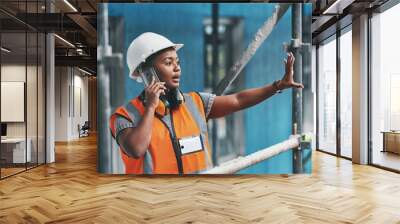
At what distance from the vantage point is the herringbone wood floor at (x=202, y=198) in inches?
158

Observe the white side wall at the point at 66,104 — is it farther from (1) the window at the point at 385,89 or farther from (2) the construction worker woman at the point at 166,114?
(1) the window at the point at 385,89

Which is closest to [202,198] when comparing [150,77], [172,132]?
[172,132]

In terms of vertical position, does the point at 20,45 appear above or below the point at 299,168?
above

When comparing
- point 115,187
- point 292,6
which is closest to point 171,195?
point 115,187

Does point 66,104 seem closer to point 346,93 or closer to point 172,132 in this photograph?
point 172,132

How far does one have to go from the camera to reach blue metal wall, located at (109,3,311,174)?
641 centimetres

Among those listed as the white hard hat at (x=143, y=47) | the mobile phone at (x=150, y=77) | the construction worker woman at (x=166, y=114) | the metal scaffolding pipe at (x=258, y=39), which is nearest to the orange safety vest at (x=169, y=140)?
the construction worker woman at (x=166, y=114)

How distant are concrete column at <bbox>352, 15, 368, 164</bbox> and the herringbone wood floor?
1.14 metres

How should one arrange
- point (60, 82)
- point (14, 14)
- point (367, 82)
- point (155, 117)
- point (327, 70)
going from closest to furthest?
point (155, 117) → point (14, 14) → point (367, 82) → point (327, 70) → point (60, 82)

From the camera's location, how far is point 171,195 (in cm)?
512

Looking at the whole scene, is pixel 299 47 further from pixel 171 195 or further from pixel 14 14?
pixel 14 14

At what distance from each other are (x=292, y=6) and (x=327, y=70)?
4619 millimetres

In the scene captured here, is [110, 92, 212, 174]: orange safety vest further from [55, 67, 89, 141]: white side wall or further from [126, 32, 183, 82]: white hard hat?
[55, 67, 89, 141]: white side wall

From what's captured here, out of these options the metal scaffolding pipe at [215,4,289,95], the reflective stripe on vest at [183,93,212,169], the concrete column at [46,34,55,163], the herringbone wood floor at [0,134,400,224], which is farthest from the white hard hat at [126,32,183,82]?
the concrete column at [46,34,55,163]
